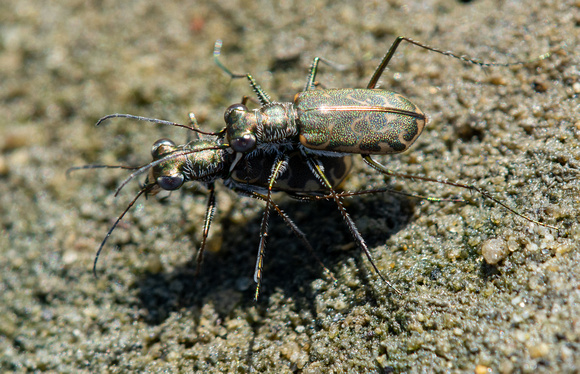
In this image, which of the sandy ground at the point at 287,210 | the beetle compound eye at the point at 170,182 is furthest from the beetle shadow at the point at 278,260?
the beetle compound eye at the point at 170,182

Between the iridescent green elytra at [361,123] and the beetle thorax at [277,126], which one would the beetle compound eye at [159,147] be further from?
the iridescent green elytra at [361,123]

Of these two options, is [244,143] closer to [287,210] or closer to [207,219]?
[207,219]

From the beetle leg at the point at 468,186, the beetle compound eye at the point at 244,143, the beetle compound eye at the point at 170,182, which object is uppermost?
the beetle compound eye at the point at 170,182

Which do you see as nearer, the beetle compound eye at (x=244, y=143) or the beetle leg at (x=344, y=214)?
the beetle leg at (x=344, y=214)

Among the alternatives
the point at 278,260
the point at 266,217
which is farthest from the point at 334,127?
the point at 278,260

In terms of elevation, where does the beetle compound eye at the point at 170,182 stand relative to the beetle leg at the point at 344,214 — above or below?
above

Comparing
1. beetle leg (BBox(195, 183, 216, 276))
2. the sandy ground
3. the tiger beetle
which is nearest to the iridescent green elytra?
the tiger beetle

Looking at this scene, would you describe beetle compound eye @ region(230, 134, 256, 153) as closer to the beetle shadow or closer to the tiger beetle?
the tiger beetle
